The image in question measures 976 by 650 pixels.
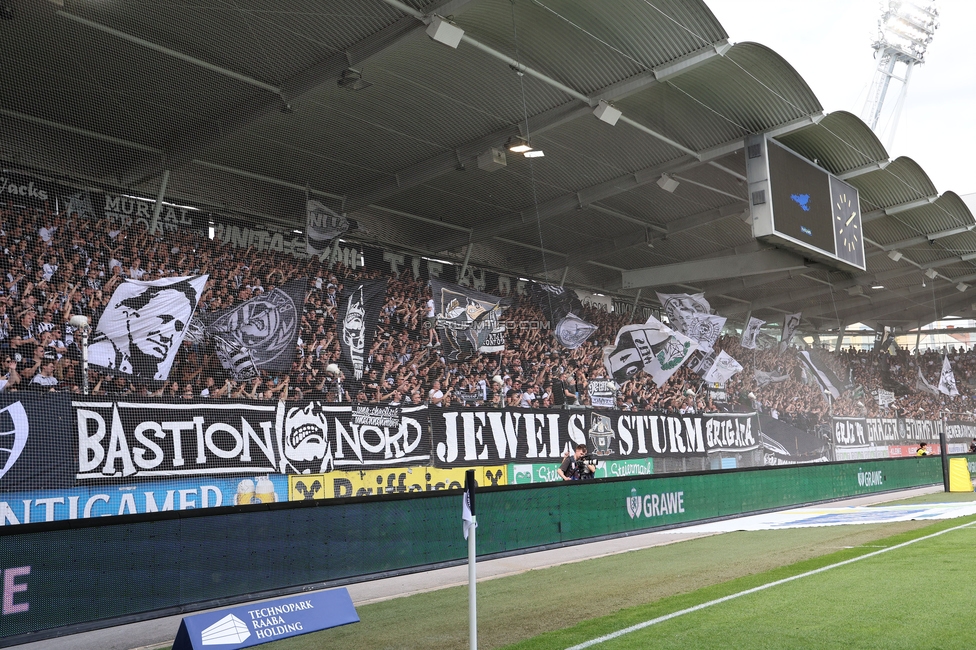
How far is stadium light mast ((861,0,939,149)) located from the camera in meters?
67.5

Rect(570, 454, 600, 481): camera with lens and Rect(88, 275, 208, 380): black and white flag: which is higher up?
Rect(88, 275, 208, 380): black and white flag

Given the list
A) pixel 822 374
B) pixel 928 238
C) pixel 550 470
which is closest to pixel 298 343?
pixel 550 470

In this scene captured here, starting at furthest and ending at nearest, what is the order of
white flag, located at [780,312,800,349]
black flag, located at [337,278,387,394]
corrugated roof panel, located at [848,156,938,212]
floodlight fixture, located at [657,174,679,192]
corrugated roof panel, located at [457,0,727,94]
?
white flag, located at [780,312,800,349] < corrugated roof panel, located at [848,156,938,212] < floodlight fixture, located at [657,174,679,192] < black flag, located at [337,278,387,394] < corrugated roof panel, located at [457,0,727,94]

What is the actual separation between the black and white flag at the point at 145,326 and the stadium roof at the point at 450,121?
69.6 inches

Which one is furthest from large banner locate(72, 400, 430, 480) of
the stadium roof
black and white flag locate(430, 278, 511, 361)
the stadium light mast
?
the stadium light mast

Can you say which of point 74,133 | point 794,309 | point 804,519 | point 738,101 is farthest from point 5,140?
point 794,309

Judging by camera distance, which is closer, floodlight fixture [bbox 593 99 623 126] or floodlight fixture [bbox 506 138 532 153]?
floodlight fixture [bbox 506 138 532 153]

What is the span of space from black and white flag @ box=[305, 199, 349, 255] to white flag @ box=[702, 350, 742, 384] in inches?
462

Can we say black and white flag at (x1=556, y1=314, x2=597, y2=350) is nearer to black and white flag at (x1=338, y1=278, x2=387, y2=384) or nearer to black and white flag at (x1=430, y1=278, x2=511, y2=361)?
black and white flag at (x1=430, y1=278, x2=511, y2=361)

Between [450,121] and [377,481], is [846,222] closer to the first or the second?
[450,121]

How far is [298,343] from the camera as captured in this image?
13750 millimetres

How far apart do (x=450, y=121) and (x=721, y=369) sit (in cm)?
1144

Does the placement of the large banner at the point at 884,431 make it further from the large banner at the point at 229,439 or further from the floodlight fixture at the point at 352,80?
the floodlight fixture at the point at 352,80

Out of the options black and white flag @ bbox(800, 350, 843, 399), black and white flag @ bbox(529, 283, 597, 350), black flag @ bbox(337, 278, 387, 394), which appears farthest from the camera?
black and white flag @ bbox(800, 350, 843, 399)
